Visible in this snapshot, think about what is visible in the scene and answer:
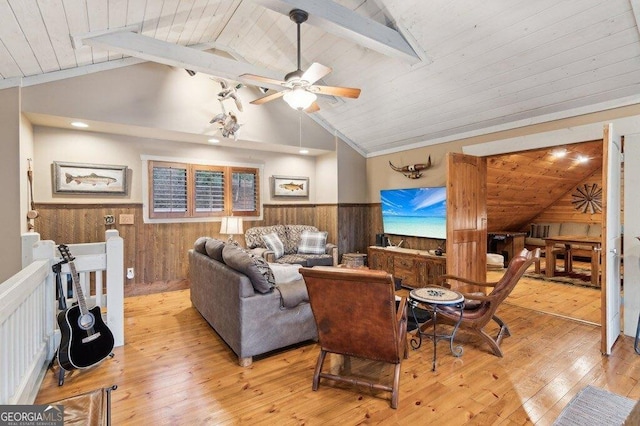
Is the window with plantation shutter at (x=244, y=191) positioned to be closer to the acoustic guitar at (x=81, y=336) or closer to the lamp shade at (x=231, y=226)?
the lamp shade at (x=231, y=226)

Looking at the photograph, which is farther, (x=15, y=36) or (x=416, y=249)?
(x=416, y=249)

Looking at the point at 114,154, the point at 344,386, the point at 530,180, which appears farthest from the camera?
the point at 530,180

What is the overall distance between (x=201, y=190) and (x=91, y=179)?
5.07ft

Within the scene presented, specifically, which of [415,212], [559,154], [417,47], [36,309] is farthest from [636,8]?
Answer: [36,309]

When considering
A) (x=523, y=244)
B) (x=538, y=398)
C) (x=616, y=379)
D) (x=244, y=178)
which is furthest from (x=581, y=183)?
(x=244, y=178)

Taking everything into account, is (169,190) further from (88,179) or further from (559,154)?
(559,154)

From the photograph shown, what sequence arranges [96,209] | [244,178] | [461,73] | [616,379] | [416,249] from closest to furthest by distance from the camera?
[616,379] < [461,73] < [96,209] < [416,249] < [244,178]

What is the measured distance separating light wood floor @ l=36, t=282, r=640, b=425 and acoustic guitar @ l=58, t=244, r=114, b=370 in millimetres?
129

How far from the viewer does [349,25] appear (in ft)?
10.2

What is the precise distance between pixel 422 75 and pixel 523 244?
5.35m

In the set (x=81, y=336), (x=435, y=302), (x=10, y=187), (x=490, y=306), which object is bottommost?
(x=81, y=336)

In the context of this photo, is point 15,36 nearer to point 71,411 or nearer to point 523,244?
point 71,411

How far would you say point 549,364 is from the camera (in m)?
2.69

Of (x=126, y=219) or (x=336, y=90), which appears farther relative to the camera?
(x=126, y=219)
